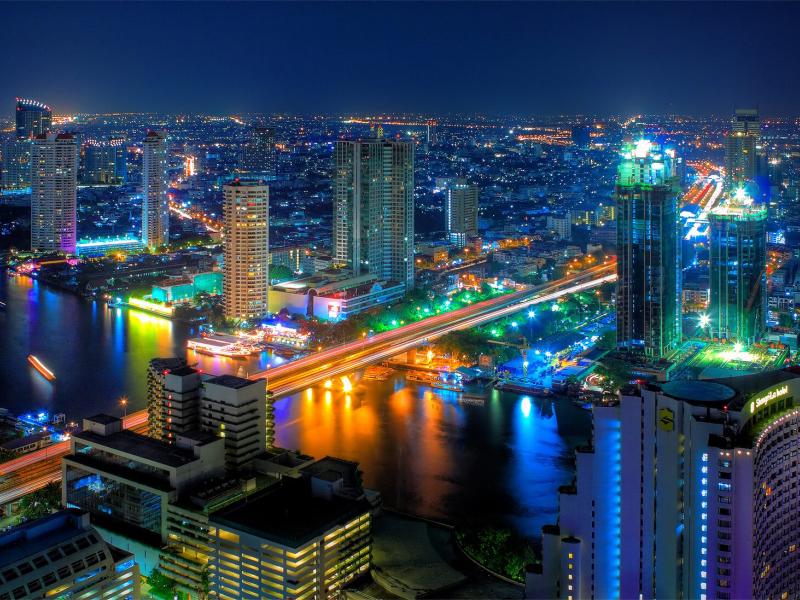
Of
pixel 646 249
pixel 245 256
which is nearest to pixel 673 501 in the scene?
pixel 646 249

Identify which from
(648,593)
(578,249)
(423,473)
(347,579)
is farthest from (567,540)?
(578,249)

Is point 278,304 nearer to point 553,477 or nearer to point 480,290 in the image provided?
point 480,290

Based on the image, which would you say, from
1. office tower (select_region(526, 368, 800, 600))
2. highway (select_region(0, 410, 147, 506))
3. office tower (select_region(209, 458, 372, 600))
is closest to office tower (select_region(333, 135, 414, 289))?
highway (select_region(0, 410, 147, 506))

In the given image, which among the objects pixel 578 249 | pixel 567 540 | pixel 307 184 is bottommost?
pixel 567 540

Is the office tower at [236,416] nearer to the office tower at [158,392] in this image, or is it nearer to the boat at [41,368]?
the office tower at [158,392]

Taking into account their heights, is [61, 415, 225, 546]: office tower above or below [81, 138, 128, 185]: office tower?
below

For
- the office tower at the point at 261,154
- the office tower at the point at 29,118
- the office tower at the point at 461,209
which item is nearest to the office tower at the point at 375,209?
the office tower at the point at 461,209

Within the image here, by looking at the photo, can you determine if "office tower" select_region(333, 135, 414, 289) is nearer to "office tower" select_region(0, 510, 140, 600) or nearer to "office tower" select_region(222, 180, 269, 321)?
"office tower" select_region(222, 180, 269, 321)
